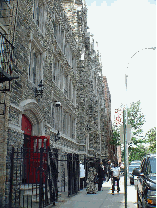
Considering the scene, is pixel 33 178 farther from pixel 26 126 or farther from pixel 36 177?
pixel 26 126

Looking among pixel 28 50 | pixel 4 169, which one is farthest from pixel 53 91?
pixel 4 169

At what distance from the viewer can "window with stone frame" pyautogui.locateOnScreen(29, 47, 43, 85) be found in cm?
1499

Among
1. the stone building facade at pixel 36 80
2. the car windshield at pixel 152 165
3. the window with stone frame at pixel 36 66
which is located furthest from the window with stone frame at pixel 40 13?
the car windshield at pixel 152 165

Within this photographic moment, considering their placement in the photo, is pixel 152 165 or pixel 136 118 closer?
pixel 152 165

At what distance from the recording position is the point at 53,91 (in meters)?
19.0

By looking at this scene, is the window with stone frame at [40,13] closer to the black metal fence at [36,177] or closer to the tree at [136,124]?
the black metal fence at [36,177]

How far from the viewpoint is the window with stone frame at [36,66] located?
14989mm

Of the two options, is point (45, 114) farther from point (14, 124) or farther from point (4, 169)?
point (4, 169)

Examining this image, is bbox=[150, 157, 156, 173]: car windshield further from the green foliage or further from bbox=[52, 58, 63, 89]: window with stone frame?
the green foliage

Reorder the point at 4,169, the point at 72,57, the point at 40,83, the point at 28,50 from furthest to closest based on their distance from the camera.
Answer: the point at 72,57, the point at 40,83, the point at 28,50, the point at 4,169

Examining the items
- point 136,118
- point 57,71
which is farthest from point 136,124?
point 57,71

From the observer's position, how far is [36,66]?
1579 centimetres

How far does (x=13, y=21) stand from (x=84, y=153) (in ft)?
67.9

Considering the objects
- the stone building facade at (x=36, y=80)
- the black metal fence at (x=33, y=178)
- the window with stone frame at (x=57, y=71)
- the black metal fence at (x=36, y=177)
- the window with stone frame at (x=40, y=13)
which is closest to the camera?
the black metal fence at (x=33, y=178)
